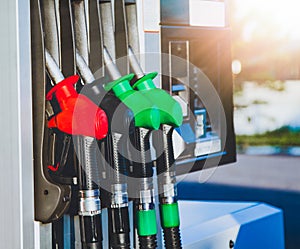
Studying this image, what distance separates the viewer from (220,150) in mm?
1733

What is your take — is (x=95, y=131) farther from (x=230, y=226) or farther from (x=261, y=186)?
(x=261, y=186)

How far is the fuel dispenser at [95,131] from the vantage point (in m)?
0.99

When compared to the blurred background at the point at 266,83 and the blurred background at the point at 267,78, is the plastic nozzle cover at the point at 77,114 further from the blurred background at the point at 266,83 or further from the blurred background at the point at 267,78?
the blurred background at the point at 267,78

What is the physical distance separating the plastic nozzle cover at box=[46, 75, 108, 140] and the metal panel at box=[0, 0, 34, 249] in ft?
0.19

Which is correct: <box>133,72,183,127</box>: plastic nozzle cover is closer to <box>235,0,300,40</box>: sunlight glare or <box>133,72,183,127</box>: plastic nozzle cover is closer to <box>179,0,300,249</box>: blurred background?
<box>179,0,300,249</box>: blurred background

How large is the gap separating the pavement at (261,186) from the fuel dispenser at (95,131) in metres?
4.38

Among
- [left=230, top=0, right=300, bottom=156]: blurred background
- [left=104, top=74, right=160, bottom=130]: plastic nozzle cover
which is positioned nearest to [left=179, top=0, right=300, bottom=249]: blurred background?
[left=230, top=0, right=300, bottom=156]: blurred background

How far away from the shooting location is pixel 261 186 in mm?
7488

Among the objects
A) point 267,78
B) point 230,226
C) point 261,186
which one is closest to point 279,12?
point 267,78

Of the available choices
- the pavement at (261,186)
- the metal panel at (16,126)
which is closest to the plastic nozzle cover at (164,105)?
the metal panel at (16,126)

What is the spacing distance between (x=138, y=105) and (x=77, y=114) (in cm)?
10

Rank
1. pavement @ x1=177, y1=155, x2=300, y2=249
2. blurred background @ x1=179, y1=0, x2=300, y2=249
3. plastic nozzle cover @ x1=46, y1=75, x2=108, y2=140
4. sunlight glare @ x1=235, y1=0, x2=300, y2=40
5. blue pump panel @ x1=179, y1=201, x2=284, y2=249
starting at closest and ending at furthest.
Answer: plastic nozzle cover @ x1=46, y1=75, x2=108, y2=140 < blue pump panel @ x1=179, y1=201, x2=284, y2=249 < pavement @ x1=177, y1=155, x2=300, y2=249 < blurred background @ x1=179, y1=0, x2=300, y2=249 < sunlight glare @ x1=235, y1=0, x2=300, y2=40

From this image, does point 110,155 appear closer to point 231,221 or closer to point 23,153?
point 23,153

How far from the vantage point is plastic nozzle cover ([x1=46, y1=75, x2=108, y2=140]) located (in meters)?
0.96
